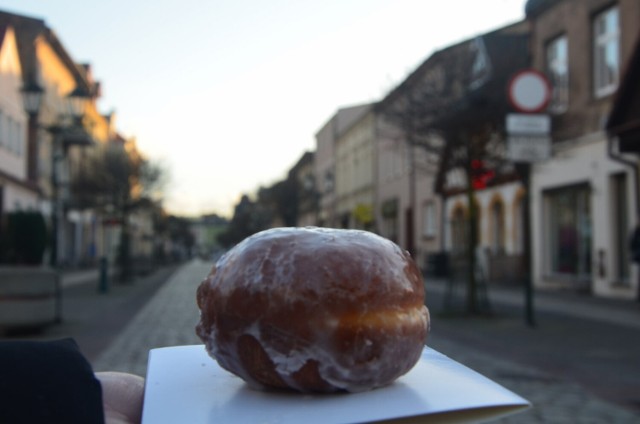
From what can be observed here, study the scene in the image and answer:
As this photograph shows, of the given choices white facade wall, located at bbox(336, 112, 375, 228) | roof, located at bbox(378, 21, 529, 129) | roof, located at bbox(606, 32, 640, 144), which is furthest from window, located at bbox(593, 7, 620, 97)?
white facade wall, located at bbox(336, 112, 375, 228)

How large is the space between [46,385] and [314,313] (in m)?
0.40

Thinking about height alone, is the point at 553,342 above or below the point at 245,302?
below

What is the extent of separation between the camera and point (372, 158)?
42.7 metres

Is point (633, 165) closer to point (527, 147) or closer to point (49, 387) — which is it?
point (527, 147)

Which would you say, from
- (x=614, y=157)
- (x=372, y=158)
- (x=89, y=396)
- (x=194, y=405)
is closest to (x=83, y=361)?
(x=89, y=396)

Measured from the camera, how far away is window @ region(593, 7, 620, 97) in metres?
16.9

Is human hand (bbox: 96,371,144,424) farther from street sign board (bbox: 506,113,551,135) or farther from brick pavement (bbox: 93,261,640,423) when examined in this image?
street sign board (bbox: 506,113,551,135)

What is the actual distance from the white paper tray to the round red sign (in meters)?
10.1

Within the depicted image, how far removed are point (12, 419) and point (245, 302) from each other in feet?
1.18

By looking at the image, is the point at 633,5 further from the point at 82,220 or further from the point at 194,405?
the point at 82,220

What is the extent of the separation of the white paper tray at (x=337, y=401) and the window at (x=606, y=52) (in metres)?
17.5

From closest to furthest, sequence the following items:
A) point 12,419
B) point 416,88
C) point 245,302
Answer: point 12,419
point 245,302
point 416,88

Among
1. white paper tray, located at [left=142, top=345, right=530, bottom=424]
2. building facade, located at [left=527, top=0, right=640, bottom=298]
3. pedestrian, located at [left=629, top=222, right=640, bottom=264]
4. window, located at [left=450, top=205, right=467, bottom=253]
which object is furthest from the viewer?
window, located at [left=450, top=205, right=467, bottom=253]

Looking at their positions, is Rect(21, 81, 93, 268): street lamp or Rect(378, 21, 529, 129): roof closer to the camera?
Rect(378, 21, 529, 129): roof
